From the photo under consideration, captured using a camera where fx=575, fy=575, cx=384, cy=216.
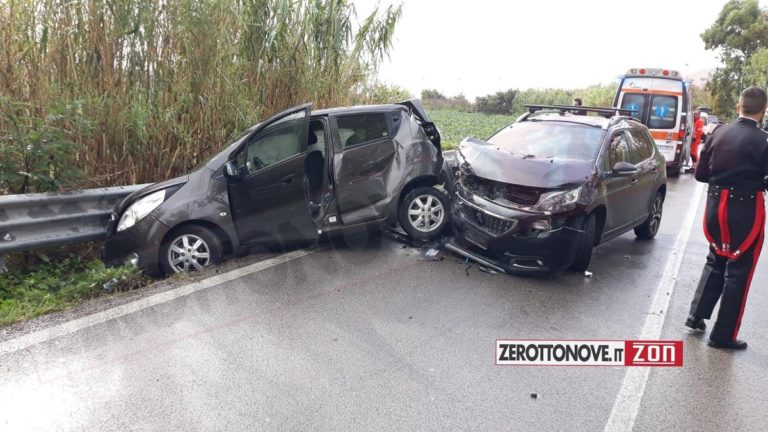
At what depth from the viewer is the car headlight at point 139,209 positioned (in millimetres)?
5477

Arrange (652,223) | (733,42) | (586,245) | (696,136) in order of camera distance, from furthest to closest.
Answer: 1. (733,42)
2. (696,136)
3. (652,223)
4. (586,245)

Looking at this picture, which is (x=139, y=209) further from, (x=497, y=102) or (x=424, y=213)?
(x=497, y=102)

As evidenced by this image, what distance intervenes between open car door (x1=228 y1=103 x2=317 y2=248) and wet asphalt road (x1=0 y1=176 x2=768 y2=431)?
0.54 meters

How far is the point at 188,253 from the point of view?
18.6 feet

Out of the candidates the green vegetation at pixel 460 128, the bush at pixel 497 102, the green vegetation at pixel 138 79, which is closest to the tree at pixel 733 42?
the bush at pixel 497 102

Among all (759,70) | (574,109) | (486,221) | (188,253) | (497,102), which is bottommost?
(497,102)

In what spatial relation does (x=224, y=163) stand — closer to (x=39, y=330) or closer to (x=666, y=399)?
(x=39, y=330)

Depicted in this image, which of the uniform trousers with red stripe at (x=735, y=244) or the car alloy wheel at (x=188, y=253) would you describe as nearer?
the uniform trousers with red stripe at (x=735, y=244)

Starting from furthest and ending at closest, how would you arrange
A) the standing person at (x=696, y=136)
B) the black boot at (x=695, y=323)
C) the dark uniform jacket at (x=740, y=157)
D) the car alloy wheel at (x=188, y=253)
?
the standing person at (x=696, y=136)
the car alloy wheel at (x=188, y=253)
the black boot at (x=695, y=323)
the dark uniform jacket at (x=740, y=157)

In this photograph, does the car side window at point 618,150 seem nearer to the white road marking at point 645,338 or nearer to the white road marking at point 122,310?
the white road marking at point 645,338

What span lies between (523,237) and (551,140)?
5.56 ft

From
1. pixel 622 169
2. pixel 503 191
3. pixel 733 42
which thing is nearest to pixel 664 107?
pixel 622 169

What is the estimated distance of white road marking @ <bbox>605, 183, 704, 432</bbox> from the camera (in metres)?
3.40

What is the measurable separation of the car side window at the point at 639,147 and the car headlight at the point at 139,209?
17.8ft
